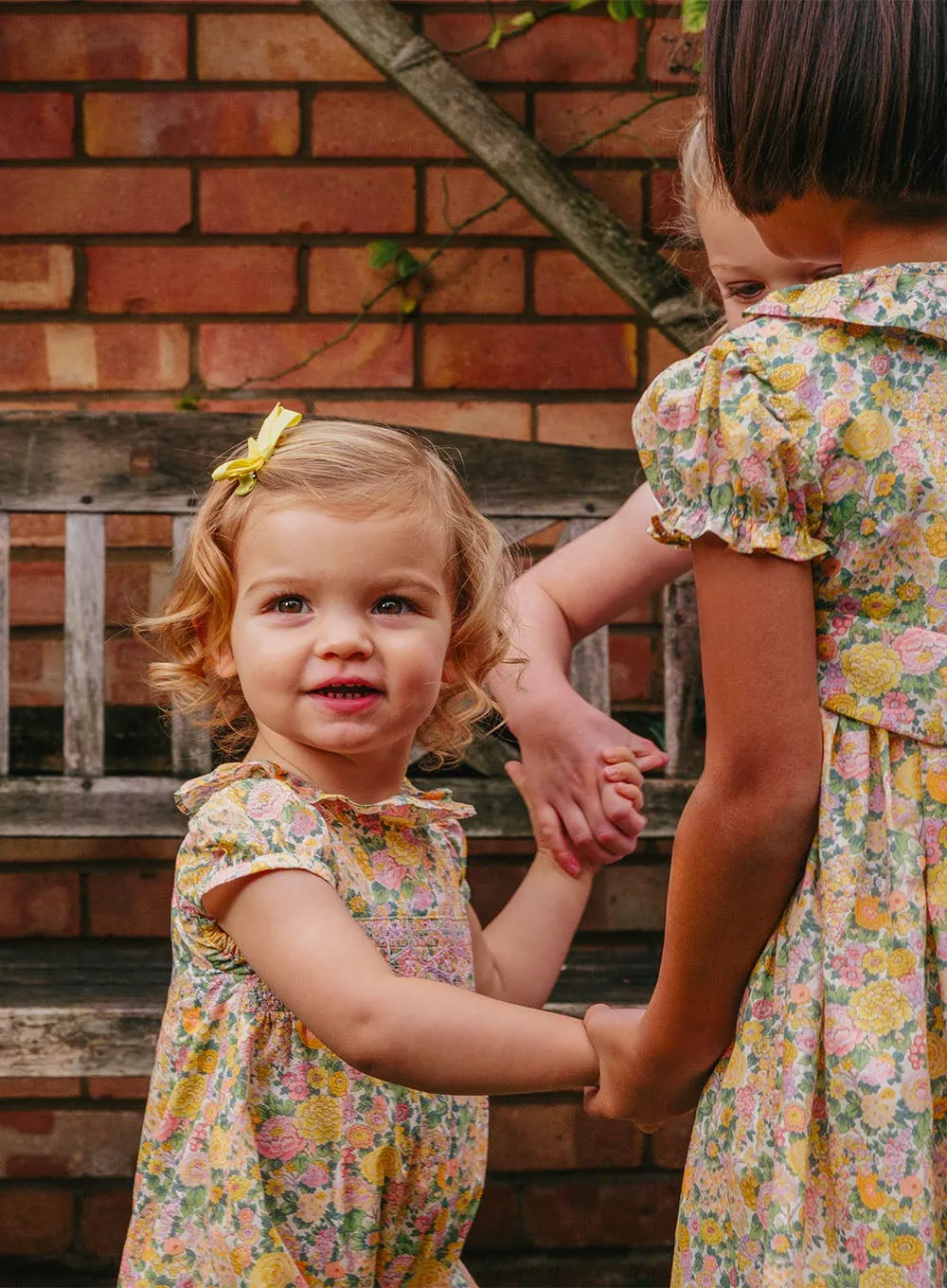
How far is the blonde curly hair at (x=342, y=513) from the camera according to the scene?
4.31 ft

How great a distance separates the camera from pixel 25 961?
2193mm

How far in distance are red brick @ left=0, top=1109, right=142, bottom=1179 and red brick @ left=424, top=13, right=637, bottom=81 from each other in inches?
76.2

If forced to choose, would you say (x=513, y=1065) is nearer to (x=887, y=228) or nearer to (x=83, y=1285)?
(x=887, y=228)

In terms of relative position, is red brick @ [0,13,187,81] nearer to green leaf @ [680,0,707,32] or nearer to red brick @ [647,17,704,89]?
red brick @ [647,17,704,89]

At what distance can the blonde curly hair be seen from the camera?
1.31m

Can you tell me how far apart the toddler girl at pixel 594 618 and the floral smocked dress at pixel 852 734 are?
1.45 feet

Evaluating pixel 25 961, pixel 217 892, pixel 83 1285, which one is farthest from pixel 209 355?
pixel 83 1285

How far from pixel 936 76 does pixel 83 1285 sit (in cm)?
237

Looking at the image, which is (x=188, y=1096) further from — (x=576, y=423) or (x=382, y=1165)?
(x=576, y=423)

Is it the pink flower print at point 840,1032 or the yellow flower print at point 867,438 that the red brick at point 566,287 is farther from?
the pink flower print at point 840,1032

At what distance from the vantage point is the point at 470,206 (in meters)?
2.50

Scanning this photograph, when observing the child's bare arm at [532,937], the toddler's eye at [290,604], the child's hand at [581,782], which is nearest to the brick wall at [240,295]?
the child's hand at [581,782]

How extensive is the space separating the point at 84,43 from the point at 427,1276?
207 cm

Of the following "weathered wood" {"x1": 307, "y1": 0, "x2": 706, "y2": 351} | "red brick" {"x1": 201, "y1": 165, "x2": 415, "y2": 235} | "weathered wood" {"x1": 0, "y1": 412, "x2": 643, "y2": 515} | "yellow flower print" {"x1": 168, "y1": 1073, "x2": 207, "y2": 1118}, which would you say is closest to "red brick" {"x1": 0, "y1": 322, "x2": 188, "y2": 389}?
"red brick" {"x1": 201, "y1": 165, "x2": 415, "y2": 235}
